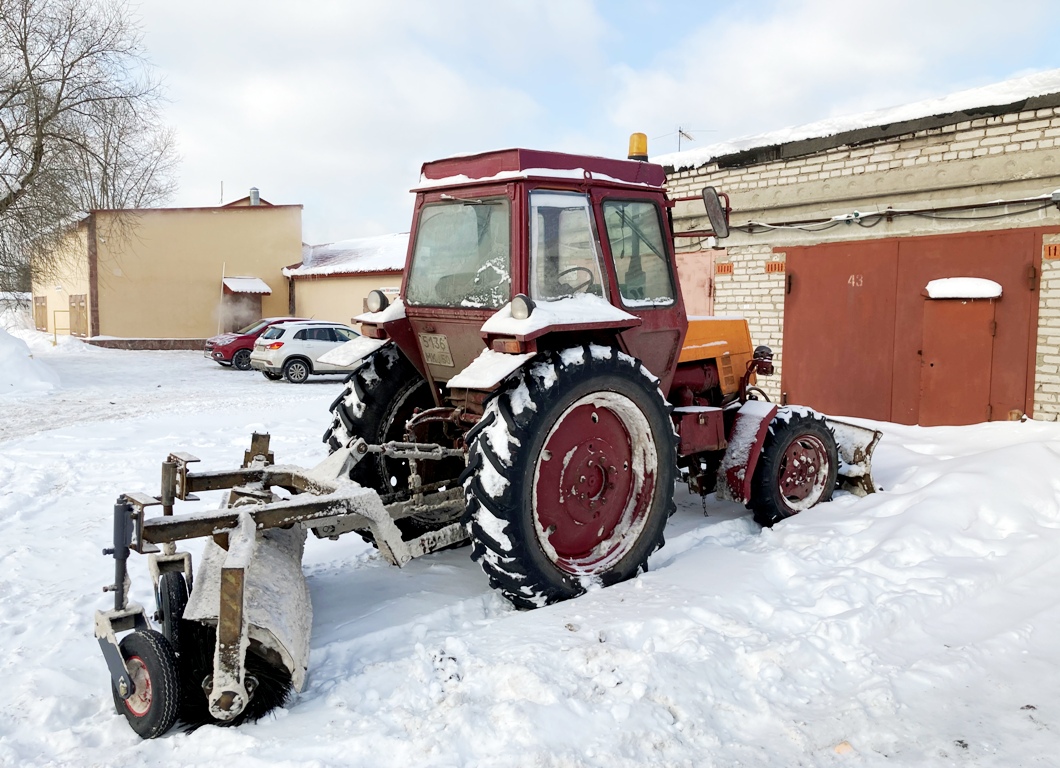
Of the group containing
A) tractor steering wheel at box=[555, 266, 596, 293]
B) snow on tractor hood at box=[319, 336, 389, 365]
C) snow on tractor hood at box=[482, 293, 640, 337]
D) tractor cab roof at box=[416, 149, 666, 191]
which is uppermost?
tractor cab roof at box=[416, 149, 666, 191]

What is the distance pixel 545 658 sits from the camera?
132 inches

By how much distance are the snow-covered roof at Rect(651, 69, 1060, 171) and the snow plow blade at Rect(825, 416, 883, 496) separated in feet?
14.4

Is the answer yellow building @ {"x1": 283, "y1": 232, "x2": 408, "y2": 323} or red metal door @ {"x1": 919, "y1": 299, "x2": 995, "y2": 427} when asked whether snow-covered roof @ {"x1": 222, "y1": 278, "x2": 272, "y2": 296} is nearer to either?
yellow building @ {"x1": 283, "y1": 232, "x2": 408, "y2": 323}

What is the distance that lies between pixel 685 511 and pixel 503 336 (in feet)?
8.76

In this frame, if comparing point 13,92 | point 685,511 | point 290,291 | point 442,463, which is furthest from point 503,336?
point 290,291

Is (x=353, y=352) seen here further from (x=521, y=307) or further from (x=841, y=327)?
(x=841, y=327)

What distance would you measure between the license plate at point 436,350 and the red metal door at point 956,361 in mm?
6377

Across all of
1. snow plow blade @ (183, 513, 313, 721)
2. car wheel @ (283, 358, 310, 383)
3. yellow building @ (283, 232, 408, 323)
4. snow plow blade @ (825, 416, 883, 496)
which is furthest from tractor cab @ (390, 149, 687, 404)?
yellow building @ (283, 232, 408, 323)

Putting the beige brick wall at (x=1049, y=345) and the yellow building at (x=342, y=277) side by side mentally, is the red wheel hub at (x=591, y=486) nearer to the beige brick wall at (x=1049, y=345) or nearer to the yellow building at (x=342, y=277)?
the beige brick wall at (x=1049, y=345)

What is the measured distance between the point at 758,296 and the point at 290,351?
10813 mm

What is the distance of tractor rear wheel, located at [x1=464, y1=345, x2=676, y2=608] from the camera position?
375cm

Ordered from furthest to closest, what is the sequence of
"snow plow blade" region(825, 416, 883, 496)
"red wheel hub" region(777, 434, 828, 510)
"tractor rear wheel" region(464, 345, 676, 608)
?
1. "snow plow blade" region(825, 416, 883, 496)
2. "red wheel hub" region(777, 434, 828, 510)
3. "tractor rear wheel" region(464, 345, 676, 608)

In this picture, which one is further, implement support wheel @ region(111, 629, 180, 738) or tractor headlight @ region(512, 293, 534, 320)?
tractor headlight @ region(512, 293, 534, 320)

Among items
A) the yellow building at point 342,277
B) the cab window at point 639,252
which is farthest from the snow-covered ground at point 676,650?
the yellow building at point 342,277
